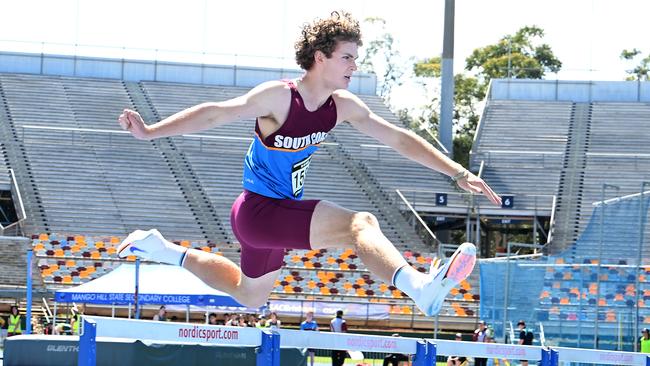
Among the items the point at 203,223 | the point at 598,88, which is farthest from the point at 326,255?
the point at 598,88

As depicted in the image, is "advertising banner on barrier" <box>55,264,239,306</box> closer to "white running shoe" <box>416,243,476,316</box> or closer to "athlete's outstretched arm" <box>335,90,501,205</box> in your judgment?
"athlete's outstretched arm" <box>335,90,501,205</box>

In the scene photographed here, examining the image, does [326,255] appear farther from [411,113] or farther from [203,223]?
[411,113]

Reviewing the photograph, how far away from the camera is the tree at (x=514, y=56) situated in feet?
218

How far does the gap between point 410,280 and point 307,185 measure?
3060 cm

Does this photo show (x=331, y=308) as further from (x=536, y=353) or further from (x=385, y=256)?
(x=385, y=256)

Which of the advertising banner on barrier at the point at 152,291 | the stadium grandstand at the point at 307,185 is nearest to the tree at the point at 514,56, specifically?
the stadium grandstand at the point at 307,185

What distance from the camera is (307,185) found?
36594 millimetres

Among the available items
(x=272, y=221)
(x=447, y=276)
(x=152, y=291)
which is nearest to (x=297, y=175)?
(x=272, y=221)

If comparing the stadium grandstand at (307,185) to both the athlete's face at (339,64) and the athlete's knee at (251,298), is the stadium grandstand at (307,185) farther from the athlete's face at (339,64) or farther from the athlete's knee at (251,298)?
the athlete's face at (339,64)

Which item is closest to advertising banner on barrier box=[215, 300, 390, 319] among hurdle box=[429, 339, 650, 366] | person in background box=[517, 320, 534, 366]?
person in background box=[517, 320, 534, 366]

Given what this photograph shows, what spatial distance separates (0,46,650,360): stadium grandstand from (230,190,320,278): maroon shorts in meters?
15.2

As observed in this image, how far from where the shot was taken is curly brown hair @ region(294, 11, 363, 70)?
21.4 feet

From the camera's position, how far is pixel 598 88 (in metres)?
43.6

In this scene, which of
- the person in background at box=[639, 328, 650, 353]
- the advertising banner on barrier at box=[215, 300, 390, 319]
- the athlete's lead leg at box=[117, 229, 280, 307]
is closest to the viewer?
the athlete's lead leg at box=[117, 229, 280, 307]
